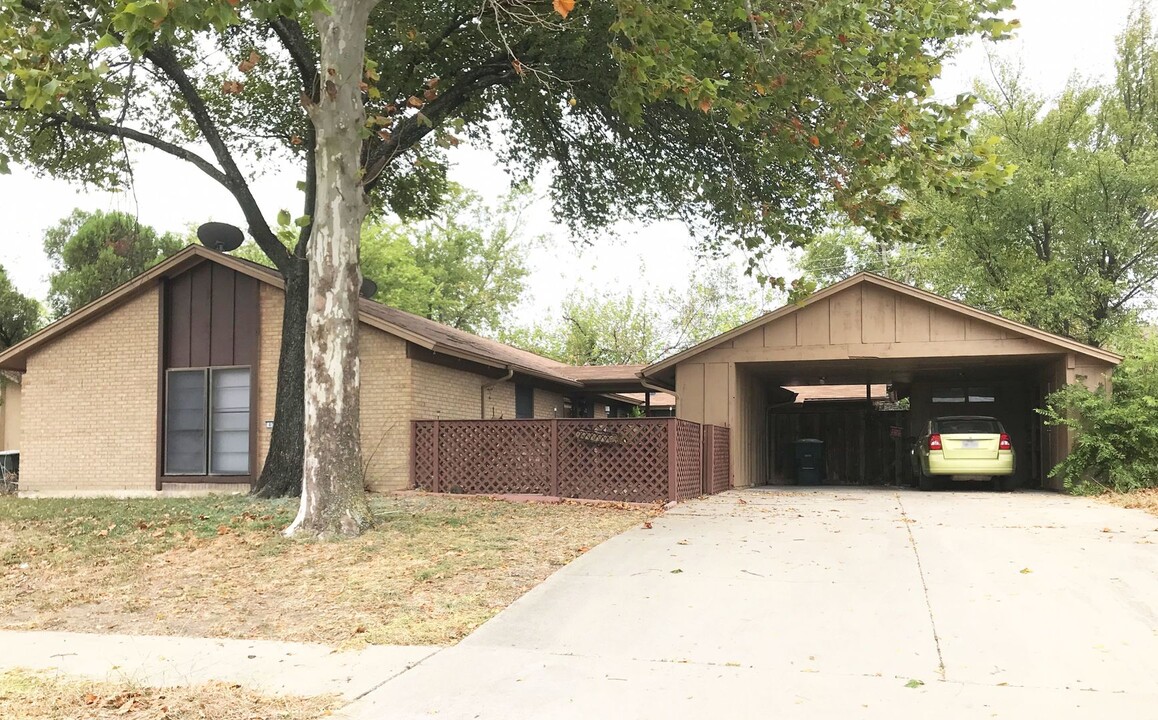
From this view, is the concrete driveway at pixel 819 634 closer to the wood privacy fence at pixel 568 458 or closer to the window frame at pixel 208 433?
the wood privacy fence at pixel 568 458

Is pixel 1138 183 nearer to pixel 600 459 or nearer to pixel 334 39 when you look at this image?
pixel 600 459

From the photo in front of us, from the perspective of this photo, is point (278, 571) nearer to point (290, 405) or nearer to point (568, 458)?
point (290, 405)

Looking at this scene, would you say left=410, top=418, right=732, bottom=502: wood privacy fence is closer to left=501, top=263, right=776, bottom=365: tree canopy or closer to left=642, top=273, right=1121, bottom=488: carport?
left=642, top=273, right=1121, bottom=488: carport

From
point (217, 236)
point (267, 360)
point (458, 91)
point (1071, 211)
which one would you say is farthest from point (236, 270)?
point (1071, 211)

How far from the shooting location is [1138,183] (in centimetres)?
2308

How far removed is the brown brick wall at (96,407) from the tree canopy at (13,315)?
6329 mm

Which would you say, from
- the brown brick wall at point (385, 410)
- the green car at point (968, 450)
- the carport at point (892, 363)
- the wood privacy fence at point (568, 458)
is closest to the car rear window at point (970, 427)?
the green car at point (968, 450)

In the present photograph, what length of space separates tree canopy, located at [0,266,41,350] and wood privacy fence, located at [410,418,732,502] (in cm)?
1437

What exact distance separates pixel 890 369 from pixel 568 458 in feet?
29.9

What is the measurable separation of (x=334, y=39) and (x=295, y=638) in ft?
22.0

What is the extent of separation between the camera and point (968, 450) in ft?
53.9

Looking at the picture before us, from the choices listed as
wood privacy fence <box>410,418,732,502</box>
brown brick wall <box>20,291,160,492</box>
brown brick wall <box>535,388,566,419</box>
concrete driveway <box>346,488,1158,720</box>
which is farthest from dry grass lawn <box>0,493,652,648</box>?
brown brick wall <box>535,388,566,419</box>

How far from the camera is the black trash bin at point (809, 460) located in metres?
23.9

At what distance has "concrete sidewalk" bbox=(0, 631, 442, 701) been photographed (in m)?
5.18
